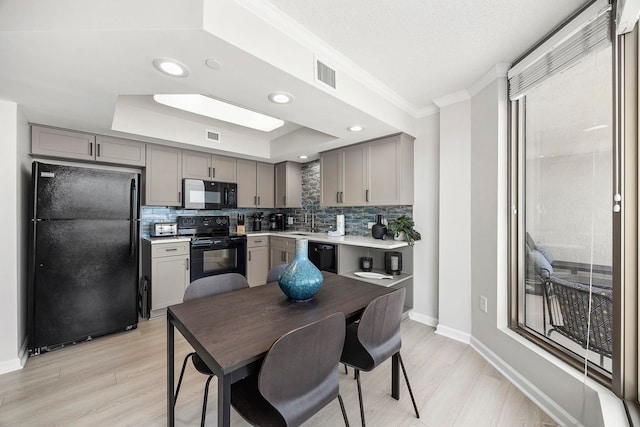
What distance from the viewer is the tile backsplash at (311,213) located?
3529 mm

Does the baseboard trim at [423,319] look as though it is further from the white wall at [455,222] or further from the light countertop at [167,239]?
the light countertop at [167,239]

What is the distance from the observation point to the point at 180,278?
10.8 feet

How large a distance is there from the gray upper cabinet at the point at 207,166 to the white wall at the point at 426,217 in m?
2.74

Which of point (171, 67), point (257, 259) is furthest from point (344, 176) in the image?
point (171, 67)

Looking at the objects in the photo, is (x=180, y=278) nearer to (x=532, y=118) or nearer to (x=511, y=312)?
(x=511, y=312)

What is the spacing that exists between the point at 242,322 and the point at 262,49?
1520 millimetres

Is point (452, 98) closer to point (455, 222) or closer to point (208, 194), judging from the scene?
point (455, 222)

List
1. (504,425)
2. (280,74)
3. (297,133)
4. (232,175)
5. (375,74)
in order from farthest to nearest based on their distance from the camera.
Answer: (232,175)
(297,133)
(375,74)
(280,74)
(504,425)

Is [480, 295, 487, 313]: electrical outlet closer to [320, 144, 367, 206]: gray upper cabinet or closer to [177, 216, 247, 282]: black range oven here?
[320, 144, 367, 206]: gray upper cabinet

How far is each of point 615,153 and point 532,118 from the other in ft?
2.54

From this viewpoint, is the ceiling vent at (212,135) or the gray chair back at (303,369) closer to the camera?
the gray chair back at (303,369)

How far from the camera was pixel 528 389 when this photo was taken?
182cm

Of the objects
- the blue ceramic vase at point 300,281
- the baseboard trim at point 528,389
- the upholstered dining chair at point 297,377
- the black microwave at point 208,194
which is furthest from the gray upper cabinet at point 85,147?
the baseboard trim at point 528,389

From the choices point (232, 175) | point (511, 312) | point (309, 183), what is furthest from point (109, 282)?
point (511, 312)
